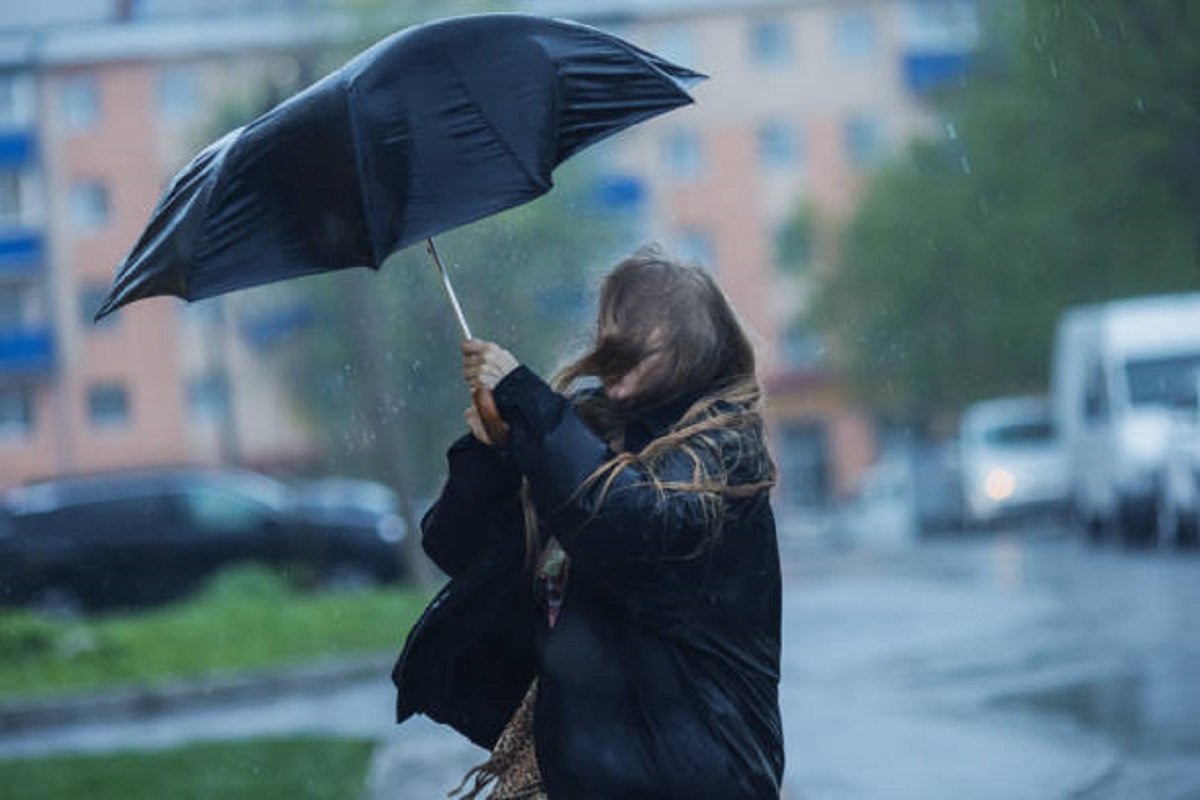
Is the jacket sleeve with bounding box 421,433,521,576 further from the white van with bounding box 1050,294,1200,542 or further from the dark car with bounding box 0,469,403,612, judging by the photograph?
the dark car with bounding box 0,469,403,612

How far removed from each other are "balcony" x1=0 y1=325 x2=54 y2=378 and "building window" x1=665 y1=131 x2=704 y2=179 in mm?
18386

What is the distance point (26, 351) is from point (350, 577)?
3417cm

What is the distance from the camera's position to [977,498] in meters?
34.2

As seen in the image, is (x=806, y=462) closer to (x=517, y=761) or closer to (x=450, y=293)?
(x=450, y=293)

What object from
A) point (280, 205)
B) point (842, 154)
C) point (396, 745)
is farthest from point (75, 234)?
point (280, 205)

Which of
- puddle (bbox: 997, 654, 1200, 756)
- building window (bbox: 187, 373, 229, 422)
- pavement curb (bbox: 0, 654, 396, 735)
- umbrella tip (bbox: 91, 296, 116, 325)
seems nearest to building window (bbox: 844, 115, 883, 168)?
building window (bbox: 187, 373, 229, 422)

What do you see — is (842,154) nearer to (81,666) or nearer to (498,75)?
(81,666)

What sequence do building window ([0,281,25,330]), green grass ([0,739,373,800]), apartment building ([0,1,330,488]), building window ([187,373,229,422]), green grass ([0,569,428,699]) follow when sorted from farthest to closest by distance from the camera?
1. building window ([187,373,229,422])
2. building window ([0,281,25,330])
3. apartment building ([0,1,330,488])
4. green grass ([0,569,428,699])
5. green grass ([0,739,373,800])

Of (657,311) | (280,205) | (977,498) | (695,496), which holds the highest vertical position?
(280,205)

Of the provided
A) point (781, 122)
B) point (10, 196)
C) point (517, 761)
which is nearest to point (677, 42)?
point (781, 122)

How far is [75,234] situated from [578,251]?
24.9 m

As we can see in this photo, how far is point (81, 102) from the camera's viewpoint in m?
53.7

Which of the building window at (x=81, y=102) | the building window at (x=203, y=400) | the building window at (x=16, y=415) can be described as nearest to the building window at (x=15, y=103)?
the building window at (x=81, y=102)

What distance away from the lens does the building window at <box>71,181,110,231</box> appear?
54.7 meters
